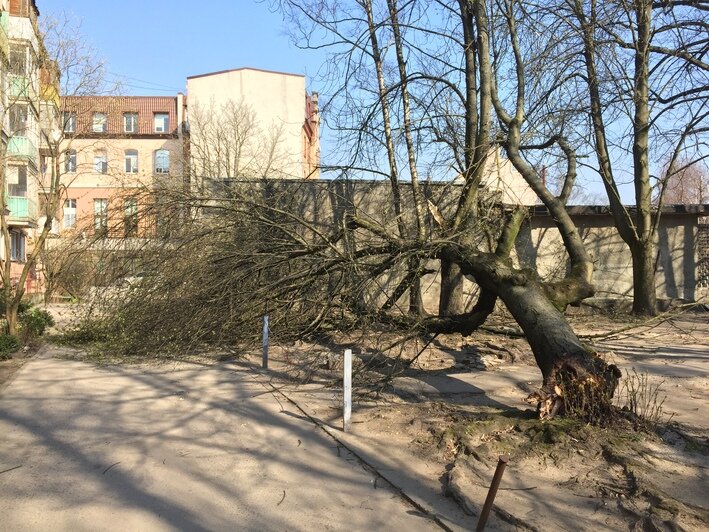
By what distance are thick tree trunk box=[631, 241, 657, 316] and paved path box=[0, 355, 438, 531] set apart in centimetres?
1075

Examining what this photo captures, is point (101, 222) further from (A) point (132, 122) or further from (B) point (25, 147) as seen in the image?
(A) point (132, 122)

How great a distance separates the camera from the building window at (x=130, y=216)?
1046cm

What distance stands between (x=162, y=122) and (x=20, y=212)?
784 inches

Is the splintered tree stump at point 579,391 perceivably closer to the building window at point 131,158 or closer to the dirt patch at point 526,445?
the dirt patch at point 526,445

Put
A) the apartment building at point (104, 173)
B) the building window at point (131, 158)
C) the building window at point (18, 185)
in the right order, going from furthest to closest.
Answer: the building window at point (131, 158) → the building window at point (18, 185) → the apartment building at point (104, 173)

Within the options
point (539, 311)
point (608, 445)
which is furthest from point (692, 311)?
point (608, 445)

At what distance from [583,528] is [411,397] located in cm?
389

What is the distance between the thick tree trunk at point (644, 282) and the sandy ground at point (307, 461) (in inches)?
258

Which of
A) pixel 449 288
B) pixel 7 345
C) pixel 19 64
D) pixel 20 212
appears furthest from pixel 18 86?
pixel 20 212

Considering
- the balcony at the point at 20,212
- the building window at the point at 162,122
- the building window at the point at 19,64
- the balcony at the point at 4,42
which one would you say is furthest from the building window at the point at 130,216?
the building window at the point at 162,122

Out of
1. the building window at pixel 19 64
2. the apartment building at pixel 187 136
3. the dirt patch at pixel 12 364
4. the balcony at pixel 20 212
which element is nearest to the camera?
the dirt patch at pixel 12 364

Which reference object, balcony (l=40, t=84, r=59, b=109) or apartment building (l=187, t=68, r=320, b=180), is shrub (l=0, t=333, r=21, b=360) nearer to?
balcony (l=40, t=84, r=59, b=109)

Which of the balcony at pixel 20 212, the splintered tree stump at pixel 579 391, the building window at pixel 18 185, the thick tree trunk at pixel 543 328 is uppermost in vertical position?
the building window at pixel 18 185

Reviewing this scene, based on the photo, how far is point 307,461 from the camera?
535 centimetres
